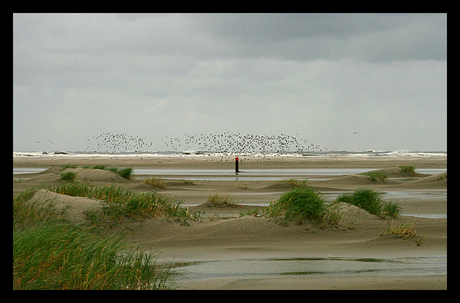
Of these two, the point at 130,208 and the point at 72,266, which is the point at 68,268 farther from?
the point at 130,208

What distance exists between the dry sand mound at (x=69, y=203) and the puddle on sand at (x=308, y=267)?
12.4ft

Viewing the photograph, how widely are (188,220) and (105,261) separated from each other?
5831 millimetres

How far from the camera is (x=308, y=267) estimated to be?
25.8 ft

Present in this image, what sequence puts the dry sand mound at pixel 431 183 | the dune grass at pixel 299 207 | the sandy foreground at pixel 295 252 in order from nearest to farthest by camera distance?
the sandy foreground at pixel 295 252
the dune grass at pixel 299 207
the dry sand mound at pixel 431 183

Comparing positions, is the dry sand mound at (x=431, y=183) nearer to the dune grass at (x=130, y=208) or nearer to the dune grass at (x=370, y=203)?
the dune grass at (x=370, y=203)

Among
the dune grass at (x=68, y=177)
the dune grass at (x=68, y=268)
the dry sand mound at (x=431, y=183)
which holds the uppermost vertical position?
the dune grass at (x=68, y=177)

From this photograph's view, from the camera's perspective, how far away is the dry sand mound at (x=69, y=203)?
1085 centimetres

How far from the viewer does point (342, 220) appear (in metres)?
12.1

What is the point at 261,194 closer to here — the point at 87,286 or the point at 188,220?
the point at 188,220

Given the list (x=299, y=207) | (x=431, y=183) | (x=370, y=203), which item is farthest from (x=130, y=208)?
(x=431, y=183)

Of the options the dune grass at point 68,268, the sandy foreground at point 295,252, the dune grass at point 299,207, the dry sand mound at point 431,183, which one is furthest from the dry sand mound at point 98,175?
the dune grass at point 68,268

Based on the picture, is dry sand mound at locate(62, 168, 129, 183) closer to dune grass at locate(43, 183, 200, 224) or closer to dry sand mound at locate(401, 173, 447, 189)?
dune grass at locate(43, 183, 200, 224)
